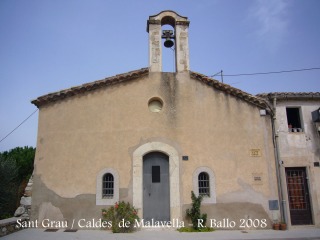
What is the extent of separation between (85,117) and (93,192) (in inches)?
114

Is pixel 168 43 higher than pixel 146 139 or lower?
higher

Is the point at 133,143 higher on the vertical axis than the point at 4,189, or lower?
higher

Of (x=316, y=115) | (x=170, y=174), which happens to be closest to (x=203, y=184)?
(x=170, y=174)

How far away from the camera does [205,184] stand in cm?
1038

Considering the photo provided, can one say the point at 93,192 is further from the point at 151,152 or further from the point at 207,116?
the point at 207,116

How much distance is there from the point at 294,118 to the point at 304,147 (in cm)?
135

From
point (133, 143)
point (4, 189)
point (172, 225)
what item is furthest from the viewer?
point (4, 189)

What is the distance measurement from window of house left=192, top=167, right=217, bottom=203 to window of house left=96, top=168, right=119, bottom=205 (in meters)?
2.90

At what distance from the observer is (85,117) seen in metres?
10.7

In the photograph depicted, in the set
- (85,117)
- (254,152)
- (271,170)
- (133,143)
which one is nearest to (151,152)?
(133,143)

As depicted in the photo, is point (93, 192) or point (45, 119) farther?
point (45, 119)

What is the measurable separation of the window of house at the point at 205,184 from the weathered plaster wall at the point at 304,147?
278cm

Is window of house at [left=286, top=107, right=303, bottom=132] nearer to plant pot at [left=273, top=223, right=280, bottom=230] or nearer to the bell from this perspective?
plant pot at [left=273, top=223, right=280, bottom=230]

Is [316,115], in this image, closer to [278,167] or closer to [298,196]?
[278,167]
